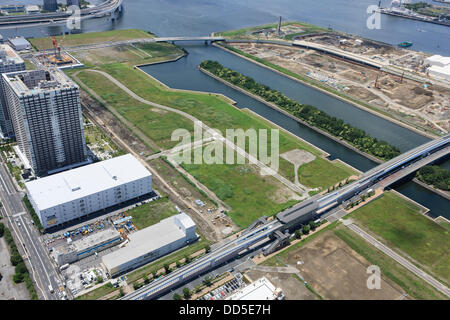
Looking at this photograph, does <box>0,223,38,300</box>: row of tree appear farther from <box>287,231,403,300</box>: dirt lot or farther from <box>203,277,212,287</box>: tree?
<box>287,231,403,300</box>: dirt lot

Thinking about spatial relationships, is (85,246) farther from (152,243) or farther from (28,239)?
(28,239)

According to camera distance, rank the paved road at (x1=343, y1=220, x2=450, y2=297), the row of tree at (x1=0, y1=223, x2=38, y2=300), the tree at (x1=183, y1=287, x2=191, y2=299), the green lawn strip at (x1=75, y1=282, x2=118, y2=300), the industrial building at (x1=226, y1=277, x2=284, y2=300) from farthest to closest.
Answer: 1. the paved road at (x1=343, y1=220, x2=450, y2=297)
2. the tree at (x1=183, y1=287, x2=191, y2=299)
3. the row of tree at (x1=0, y1=223, x2=38, y2=300)
4. the green lawn strip at (x1=75, y1=282, x2=118, y2=300)
5. the industrial building at (x1=226, y1=277, x2=284, y2=300)

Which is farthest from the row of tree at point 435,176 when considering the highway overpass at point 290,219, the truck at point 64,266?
the truck at point 64,266

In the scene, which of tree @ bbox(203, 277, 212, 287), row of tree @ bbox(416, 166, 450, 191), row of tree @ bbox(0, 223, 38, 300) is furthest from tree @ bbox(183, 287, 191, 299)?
row of tree @ bbox(416, 166, 450, 191)

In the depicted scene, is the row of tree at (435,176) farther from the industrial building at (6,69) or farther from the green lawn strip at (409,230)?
the industrial building at (6,69)

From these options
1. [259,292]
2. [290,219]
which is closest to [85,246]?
[259,292]
